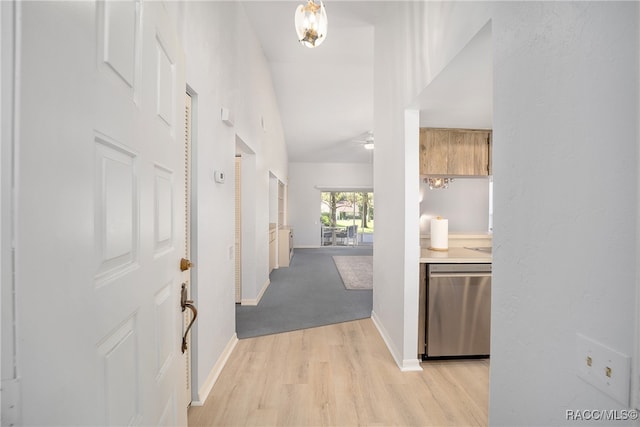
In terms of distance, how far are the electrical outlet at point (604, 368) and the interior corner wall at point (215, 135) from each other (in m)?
1.84

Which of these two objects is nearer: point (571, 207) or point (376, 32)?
point (571, 207)

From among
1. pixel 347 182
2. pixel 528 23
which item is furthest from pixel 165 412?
pixel 347 182

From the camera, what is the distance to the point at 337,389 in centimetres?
205

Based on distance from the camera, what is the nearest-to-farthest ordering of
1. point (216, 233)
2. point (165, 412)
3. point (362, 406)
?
1. point (165, 412)
2. point (362, 406)
3. point (216, 233)

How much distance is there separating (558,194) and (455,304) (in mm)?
1875

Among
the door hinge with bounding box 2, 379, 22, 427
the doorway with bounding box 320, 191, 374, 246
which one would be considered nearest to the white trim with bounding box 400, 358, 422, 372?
the door hinge with bounding box 2, 379, 22, 427

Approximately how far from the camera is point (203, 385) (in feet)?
6.34

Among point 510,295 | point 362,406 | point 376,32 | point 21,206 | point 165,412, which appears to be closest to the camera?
point 21,206

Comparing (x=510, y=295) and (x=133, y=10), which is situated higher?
(x=133, y=10)

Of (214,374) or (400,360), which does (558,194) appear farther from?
(214,374)

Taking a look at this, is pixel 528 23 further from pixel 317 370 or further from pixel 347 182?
pixel 347 182

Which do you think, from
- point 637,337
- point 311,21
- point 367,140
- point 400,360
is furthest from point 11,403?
point 367,140

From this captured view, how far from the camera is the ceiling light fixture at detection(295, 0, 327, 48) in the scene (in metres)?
1.61

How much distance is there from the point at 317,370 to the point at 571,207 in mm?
2081
